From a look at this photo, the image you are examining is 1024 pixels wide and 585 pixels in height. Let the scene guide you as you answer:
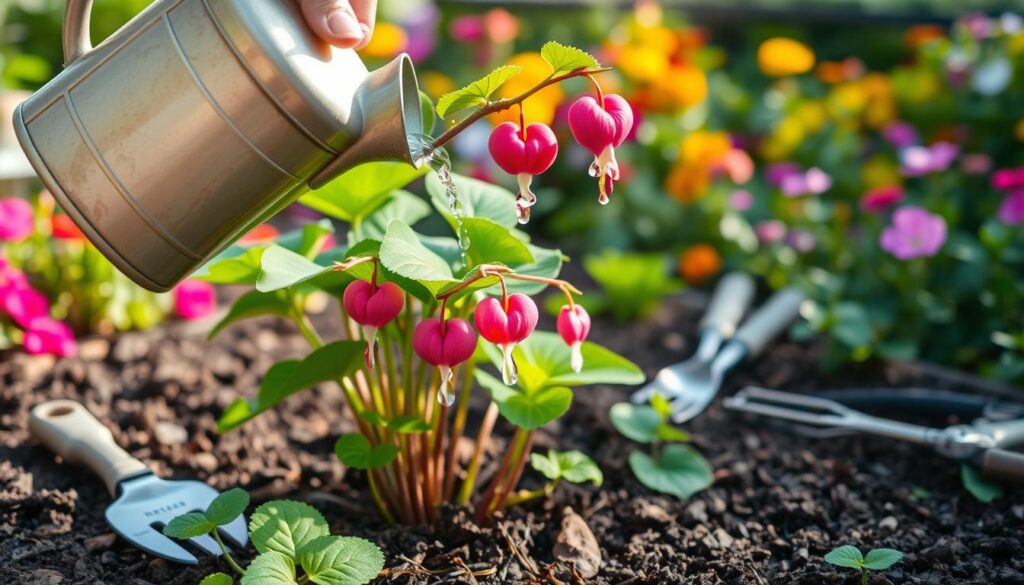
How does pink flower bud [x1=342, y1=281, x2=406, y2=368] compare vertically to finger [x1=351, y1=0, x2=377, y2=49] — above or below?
below

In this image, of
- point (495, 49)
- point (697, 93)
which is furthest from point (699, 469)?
point (495, 49)

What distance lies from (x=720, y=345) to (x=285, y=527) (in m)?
0.97

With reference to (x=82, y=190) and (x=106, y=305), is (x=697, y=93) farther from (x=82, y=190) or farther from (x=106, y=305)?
(x=82, y=190)

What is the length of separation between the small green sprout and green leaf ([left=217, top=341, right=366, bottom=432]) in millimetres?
252

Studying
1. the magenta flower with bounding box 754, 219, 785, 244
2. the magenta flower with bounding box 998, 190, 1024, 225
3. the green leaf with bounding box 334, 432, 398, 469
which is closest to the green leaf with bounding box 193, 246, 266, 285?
the green leaf with bounding box 334, 432, 398, 469

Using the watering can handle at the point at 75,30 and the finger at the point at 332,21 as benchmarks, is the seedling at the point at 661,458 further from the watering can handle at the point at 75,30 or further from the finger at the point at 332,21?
the watering can handle at the point at 75,30

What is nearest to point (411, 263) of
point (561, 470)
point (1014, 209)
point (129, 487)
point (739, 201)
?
point (561, 470)

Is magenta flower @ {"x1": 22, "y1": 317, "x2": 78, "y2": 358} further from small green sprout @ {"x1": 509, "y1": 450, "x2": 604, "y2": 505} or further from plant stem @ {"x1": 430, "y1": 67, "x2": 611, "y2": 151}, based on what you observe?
plant stem @ {"x1": 430, "y1": 67, "x2": 611, "y2": 151}

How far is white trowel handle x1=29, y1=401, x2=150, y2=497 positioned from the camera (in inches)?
49.5

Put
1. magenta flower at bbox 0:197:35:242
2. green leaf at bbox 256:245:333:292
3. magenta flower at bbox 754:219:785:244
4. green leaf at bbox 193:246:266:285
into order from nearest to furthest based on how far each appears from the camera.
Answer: green leaf at bbox 256:245:333:292, green leaf at bbox 193:246:266:285, magenta flower at bbox 0:197:35:242, magenta flower at bbox 754:219:785:244

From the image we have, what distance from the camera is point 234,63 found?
0.93m

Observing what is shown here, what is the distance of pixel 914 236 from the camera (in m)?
1.78

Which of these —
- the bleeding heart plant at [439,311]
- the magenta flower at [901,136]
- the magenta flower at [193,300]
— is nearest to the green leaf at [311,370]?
the bleeding heart plant at [439,311]

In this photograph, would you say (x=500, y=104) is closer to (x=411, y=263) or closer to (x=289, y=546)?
(x=411, y=263)
